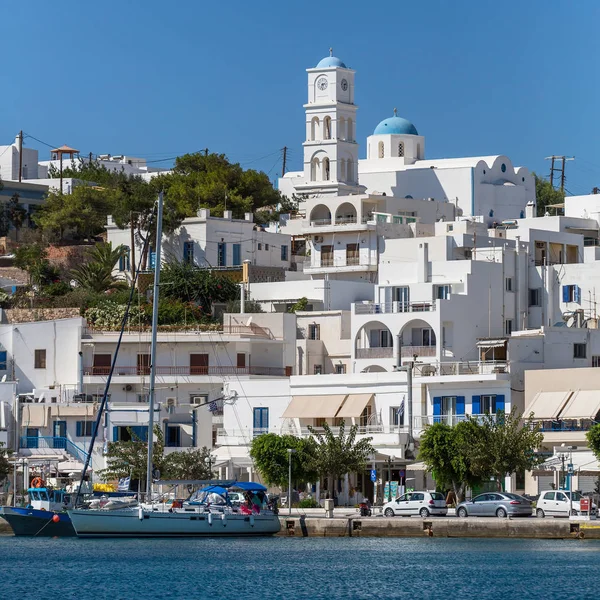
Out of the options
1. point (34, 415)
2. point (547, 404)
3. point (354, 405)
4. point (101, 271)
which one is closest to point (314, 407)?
point (354, 405)

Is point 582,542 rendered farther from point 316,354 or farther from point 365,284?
point 365,284

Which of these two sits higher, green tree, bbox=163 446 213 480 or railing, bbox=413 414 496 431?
railing, bbox=413 414 496 431

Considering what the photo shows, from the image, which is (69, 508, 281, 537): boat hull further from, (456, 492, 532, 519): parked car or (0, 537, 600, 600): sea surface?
(456, 492, 532, 519): parked car

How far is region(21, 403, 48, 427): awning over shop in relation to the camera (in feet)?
244

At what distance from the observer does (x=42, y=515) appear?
6259 cm

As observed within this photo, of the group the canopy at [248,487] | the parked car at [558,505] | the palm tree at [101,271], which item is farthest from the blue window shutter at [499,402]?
the palm tree at [101,271]

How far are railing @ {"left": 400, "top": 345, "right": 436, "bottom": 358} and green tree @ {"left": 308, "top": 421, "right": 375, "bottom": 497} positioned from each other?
9.39 metres

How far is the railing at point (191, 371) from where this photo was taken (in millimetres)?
78375

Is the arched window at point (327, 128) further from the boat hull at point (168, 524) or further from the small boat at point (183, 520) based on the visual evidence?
the boat hull at point (168, 524)

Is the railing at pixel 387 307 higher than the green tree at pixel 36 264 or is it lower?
lower

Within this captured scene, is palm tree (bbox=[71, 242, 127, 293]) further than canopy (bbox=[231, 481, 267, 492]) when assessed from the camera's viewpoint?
Yes

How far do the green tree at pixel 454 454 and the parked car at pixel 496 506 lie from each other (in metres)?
3.14

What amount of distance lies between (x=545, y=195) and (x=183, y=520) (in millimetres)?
63114

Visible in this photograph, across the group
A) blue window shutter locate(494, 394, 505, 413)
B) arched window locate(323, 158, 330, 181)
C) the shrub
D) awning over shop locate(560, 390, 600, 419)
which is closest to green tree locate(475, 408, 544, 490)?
awning over shop locate(560, 390, 600, 419)
